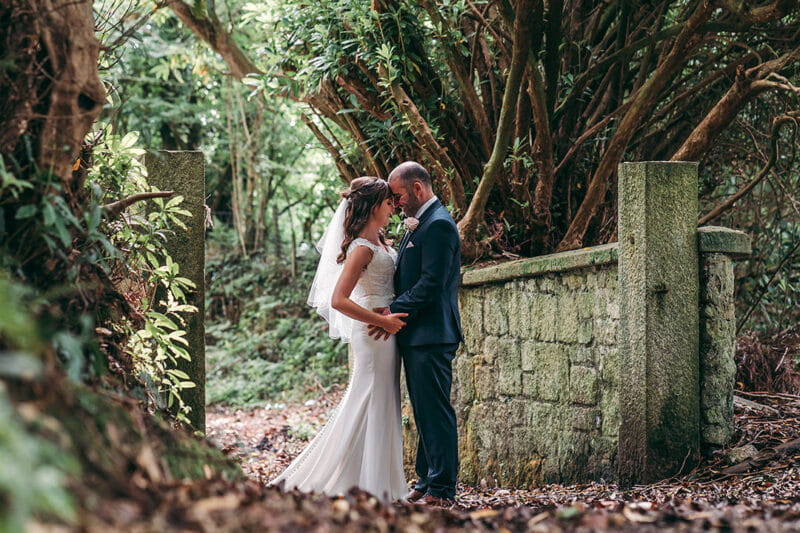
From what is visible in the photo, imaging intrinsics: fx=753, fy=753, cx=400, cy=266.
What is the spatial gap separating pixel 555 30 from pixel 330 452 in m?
3.53

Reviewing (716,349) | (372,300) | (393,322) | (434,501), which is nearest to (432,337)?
(393,322)

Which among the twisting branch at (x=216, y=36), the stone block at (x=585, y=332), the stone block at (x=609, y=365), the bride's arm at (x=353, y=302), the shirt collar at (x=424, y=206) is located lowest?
the stone block at (x=609, y=365)

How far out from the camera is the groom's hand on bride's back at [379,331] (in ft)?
15.0

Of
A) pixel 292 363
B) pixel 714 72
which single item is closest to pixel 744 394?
pixel 714 72

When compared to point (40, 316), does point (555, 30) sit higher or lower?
higher

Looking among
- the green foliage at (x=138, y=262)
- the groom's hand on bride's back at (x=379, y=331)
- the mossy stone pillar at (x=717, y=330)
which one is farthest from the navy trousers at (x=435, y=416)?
the mossy stone pillar at (x=717, y=330)

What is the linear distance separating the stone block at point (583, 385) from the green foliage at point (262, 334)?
6.02 metres

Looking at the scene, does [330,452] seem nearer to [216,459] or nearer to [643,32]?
[216,459]

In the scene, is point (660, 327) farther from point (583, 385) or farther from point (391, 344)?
point (391, 344)

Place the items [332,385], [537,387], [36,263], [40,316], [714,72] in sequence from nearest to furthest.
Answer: [40,316], [36,263], [537,387], [714,72], [332,385]

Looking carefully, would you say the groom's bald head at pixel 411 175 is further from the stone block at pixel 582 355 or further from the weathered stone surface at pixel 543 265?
the stone block at pixel 582 355

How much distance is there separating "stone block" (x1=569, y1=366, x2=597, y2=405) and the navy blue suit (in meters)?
0.90

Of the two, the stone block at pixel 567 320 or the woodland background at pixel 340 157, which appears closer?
the woodland background at pixel 340 157

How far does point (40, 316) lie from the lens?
7.48ft
